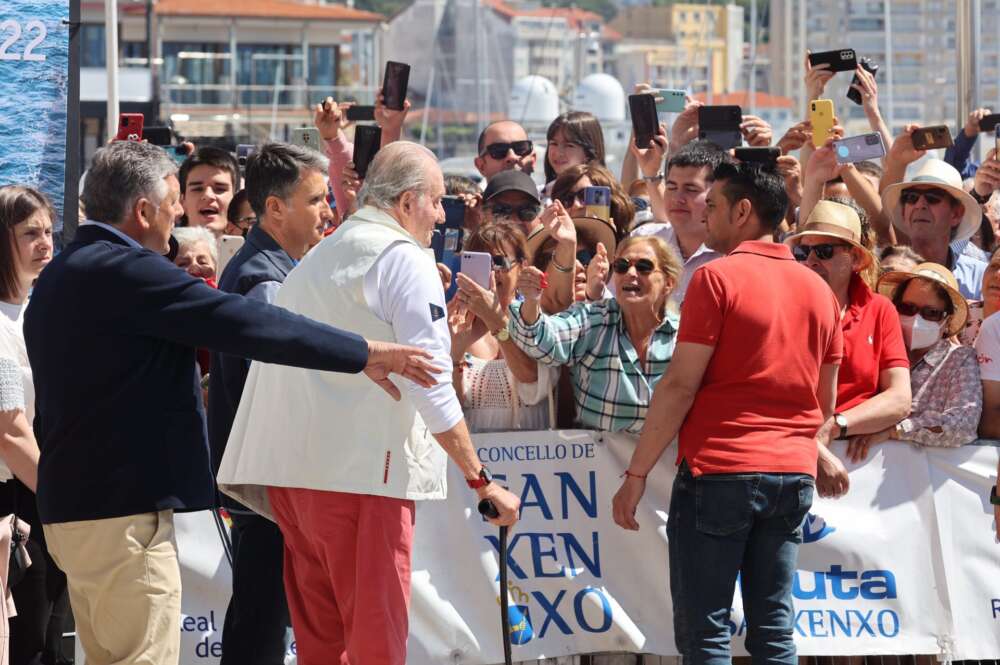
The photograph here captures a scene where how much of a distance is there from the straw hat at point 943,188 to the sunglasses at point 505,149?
1.99m

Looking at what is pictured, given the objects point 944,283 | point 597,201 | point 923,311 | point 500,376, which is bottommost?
point 500,376

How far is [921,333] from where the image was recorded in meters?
6.06

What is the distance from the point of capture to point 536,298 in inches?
223

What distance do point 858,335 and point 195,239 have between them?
2.85m

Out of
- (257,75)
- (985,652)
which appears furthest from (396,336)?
(257,75)

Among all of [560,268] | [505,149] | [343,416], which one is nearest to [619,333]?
[560,268]

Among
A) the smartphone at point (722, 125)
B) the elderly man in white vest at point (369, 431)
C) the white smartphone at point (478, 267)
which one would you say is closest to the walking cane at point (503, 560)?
the elderly man in white vest at point (369, 431)

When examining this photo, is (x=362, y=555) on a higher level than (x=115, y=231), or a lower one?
lower

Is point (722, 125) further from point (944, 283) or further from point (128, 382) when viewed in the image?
point (128, 382)

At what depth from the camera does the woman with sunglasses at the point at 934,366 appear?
19.5 ft

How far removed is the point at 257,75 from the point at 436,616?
289ft

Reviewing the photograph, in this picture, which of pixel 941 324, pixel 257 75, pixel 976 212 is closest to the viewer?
pixel 941 324

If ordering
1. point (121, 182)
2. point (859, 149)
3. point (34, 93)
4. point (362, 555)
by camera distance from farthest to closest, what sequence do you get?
point (859, 149)
point (34, 93)
point (362, 555)
point (121, 182)

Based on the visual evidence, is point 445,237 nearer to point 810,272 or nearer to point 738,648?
point 810,272
